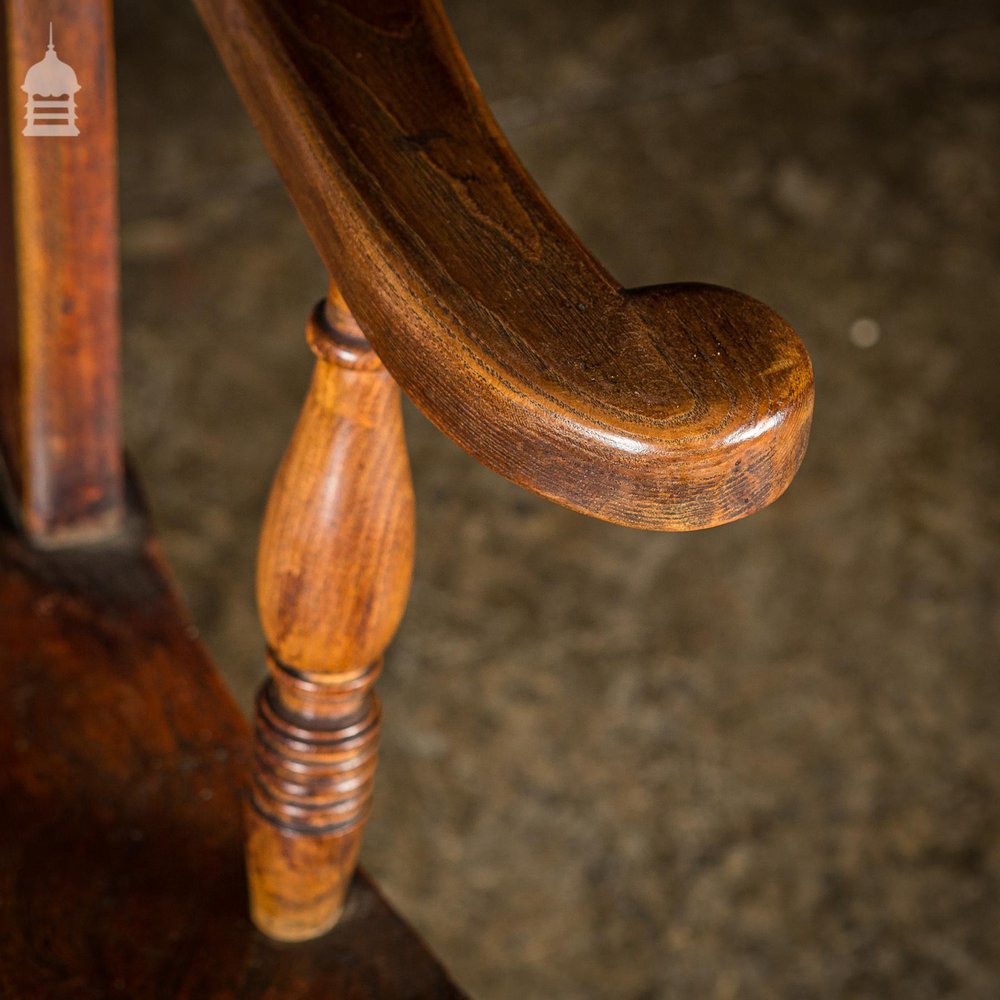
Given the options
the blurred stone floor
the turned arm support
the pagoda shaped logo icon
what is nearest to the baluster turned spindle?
the turned arm support

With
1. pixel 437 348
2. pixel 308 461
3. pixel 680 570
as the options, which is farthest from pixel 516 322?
pixel 680 570

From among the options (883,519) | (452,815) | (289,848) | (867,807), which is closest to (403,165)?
(289,848)

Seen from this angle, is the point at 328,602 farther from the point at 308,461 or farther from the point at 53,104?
the point at 53,104

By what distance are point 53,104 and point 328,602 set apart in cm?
40

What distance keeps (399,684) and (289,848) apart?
114 centimetres

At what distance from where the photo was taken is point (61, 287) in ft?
3.12

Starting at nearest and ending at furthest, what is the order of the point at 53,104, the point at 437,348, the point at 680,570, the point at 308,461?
the point at 437,348, the point at 308,461, the point at 53,104, the point at 680,570

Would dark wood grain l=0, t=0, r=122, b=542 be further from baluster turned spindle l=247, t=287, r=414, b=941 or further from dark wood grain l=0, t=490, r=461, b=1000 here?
baluster turned spindle l=247, t=287, r=414, b=941

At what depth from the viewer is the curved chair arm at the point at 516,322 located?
0.46m

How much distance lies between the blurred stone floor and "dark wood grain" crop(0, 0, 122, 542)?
2.79 feet

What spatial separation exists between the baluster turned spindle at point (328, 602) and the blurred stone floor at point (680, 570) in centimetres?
99

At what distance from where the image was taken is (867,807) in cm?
187

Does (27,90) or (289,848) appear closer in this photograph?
(289,848)

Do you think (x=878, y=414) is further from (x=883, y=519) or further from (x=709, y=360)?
(x=709, y=360)
